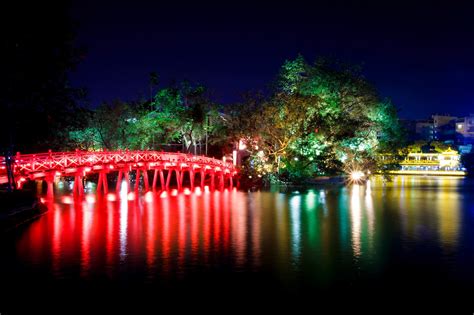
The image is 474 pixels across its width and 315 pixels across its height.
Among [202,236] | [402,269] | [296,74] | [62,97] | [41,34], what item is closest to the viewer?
[402,269]

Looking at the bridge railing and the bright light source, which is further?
the bright light source

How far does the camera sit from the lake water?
12.9 m

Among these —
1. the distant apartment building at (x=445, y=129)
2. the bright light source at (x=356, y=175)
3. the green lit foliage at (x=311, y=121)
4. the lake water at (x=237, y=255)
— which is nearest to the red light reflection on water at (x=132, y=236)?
the lake water at (x=237, y=255)

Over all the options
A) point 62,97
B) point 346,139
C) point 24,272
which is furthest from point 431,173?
point 24,272

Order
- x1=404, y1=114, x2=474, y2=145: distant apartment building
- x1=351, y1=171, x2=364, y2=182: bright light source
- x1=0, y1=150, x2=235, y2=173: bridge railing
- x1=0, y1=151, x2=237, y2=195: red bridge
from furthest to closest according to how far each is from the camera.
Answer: x1=404, y1=114, x2=474, y2=145: distant apartment building < x1=351, y1=171, x2=364, y2=182: bright light source < x1=0, y1=150, x2=235, y2=173: bridge railing < x1=0, y1=151, x2=237, y2=195: red bridge

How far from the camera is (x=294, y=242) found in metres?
20.0

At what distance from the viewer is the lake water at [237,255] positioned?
42.4 feet

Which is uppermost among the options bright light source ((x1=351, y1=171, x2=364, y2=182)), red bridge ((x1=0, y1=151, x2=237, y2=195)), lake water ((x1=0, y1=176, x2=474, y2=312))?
red bridge ((x1=0, y1=151, x2=237, y2=195))

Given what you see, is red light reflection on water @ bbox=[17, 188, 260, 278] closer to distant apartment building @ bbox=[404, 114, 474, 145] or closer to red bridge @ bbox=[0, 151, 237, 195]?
red bridge @ bbox=[0, 151, 237, 195]

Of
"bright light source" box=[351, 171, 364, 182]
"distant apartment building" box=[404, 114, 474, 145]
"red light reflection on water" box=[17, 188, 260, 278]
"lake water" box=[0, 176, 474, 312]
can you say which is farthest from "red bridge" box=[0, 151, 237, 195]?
"distant apartment building" box=[404, 114, 474, 145]

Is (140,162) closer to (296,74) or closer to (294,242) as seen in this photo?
Answer: (296,74)

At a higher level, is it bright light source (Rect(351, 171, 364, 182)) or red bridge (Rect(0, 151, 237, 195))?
red bridge (Rect(0, 151, 237, 195))

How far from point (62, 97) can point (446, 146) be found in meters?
108

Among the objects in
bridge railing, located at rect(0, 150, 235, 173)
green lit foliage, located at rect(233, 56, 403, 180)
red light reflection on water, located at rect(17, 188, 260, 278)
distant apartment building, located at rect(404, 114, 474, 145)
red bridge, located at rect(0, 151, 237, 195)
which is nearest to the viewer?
red light reflection on water, located at rect(17, 188, 260, 278)
